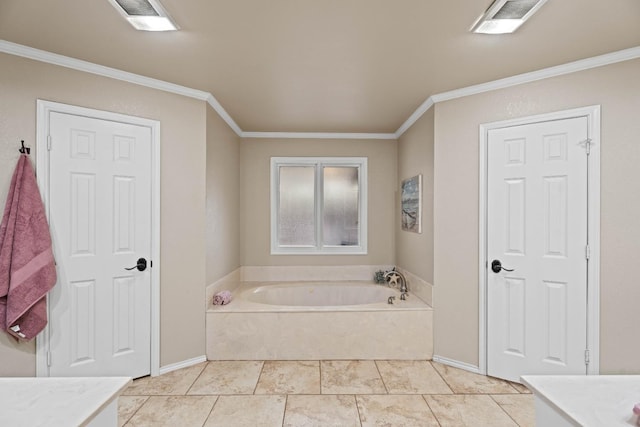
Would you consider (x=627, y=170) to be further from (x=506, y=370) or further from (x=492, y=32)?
(x=506, y=370)

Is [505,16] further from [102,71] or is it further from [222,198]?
[222,198]

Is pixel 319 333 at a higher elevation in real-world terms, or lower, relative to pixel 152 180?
lower

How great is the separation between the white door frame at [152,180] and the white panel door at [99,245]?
0.03 m

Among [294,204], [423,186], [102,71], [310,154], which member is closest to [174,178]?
[102,71]

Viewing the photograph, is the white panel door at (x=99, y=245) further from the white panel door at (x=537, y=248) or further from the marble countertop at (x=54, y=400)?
the white panel door at (x=537, y=248)

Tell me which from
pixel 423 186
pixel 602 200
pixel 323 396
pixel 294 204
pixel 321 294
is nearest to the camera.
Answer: pixel 602 200

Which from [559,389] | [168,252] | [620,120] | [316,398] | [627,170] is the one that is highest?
[620,120]

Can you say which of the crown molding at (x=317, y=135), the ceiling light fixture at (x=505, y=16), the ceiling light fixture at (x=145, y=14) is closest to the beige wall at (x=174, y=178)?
the ceiling light fixture at (x=145, y=14)

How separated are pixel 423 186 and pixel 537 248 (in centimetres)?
117

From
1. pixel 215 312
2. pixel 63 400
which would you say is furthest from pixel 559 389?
pixel 215 312

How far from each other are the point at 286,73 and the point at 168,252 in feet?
5.79

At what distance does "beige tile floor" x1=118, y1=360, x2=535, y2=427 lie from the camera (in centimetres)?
223

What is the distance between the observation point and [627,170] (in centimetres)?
232

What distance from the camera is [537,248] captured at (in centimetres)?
265
